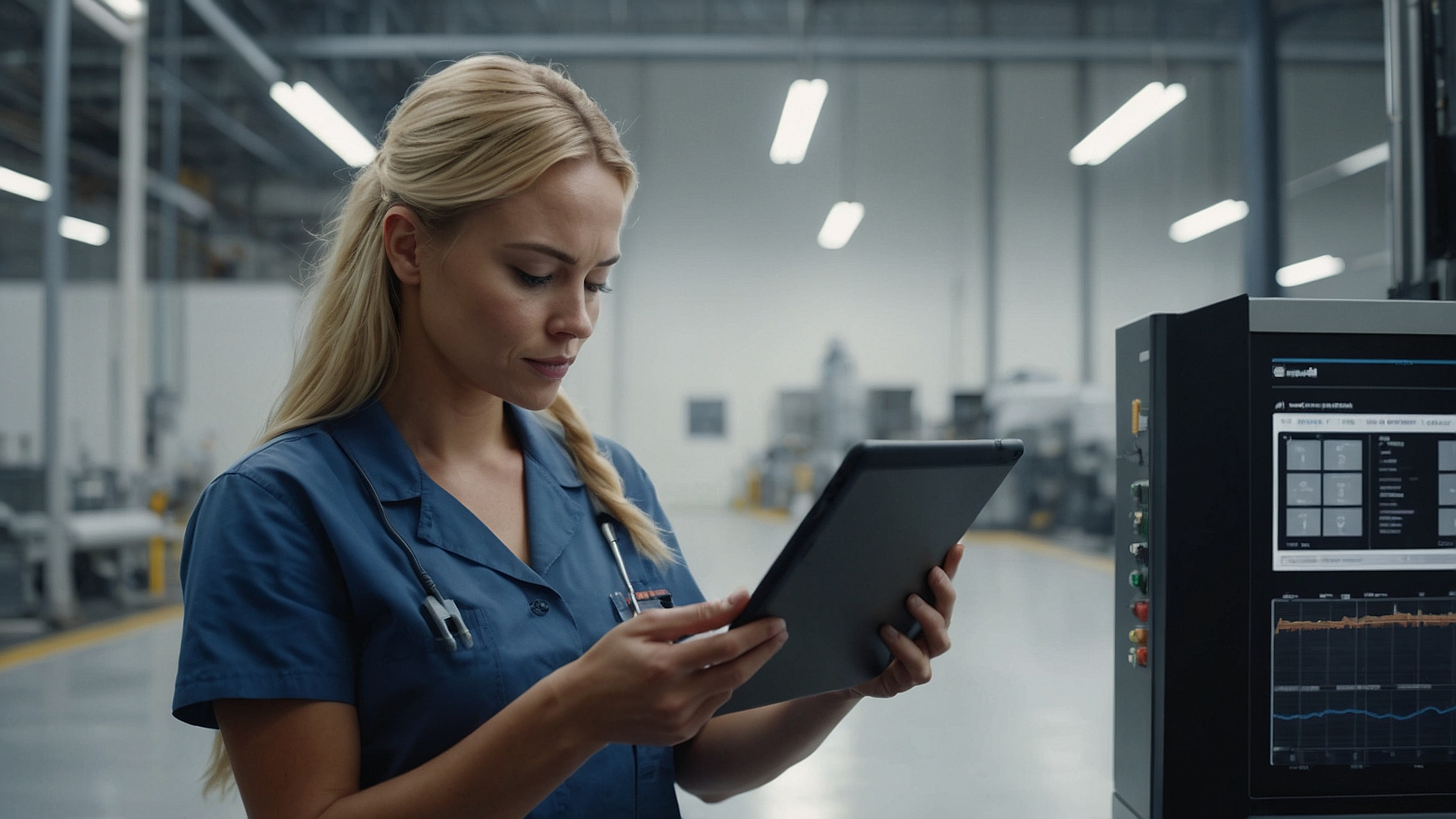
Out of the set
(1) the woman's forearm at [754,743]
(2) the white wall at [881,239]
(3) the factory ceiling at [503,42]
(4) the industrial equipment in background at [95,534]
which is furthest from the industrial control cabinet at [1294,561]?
(2) the white wall at [881,239]

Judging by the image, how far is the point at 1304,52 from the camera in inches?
426

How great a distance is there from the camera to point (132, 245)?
771 cm

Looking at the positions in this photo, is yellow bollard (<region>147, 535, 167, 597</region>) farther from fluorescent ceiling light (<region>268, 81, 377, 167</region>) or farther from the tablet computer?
the tablet computer

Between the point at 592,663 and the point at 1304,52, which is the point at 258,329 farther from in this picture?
the point at 1304,52

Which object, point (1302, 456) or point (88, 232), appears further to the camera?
point (88, 232)

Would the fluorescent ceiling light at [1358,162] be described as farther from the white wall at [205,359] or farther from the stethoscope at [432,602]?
the stethoscope at [432,602]

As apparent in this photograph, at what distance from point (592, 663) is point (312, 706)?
0.29 metres

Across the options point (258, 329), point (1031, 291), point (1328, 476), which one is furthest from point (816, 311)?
point (1328, 476)

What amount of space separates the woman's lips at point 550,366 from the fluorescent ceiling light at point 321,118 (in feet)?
16.7

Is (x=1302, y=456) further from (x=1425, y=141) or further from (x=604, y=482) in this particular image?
(x=604, y=482)

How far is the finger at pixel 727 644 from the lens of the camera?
0.75 meters

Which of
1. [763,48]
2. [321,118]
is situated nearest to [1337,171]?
[763,48]

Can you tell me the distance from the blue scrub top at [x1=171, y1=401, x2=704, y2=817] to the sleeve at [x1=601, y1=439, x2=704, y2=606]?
153mm

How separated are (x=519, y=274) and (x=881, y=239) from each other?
41.4 ft
